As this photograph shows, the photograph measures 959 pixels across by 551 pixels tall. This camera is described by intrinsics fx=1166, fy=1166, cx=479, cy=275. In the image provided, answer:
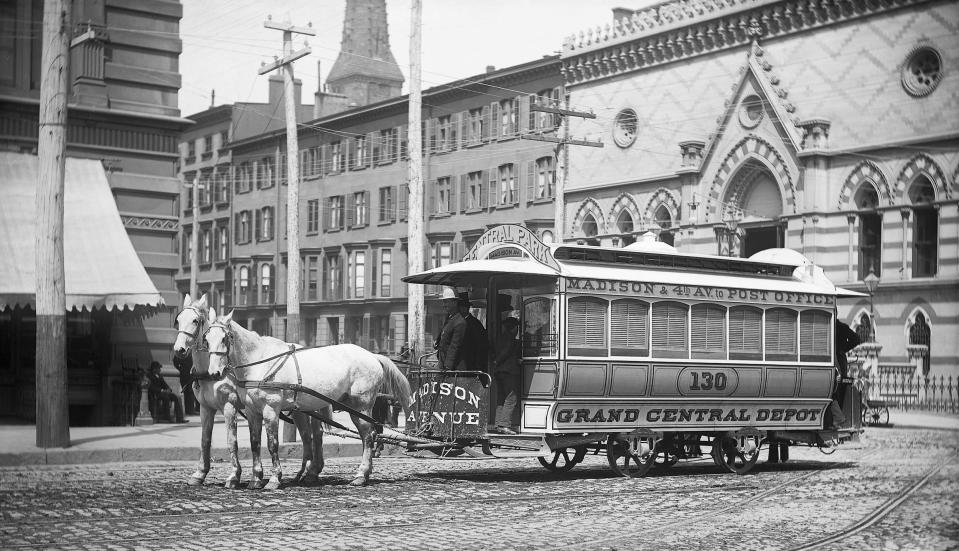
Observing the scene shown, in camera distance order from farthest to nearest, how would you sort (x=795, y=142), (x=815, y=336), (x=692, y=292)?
(x=795, y=142) < (x=815, y=336) < (x=692, y=292)

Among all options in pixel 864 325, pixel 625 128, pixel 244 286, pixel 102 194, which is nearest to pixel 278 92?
pixel 244 286

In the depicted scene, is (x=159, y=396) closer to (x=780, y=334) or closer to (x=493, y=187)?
(x=780, y=334)

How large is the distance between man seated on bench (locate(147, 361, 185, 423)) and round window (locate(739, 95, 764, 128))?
25.6 m

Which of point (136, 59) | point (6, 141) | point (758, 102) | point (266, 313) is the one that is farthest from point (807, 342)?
point (266, 313)

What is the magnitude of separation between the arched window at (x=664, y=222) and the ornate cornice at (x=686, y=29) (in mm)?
5814

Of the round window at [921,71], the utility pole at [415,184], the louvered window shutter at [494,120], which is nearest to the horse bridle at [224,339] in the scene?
the utility pole at [415,184]

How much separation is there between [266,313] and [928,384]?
135 ft

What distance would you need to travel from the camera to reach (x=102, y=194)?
69.3ft

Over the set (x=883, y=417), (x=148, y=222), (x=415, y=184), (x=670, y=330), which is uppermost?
(x=415, y=184)

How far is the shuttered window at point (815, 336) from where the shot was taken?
17.8m

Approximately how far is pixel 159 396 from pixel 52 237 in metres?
6.99

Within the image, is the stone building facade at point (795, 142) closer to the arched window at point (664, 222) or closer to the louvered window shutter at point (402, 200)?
the arched window at point (664, 222)

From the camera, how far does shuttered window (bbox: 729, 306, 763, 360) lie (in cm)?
1695

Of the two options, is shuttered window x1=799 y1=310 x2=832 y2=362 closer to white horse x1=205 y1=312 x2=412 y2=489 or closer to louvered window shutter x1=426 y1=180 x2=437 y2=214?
white horse x1=205 y1=312 x2=412 y2=489
